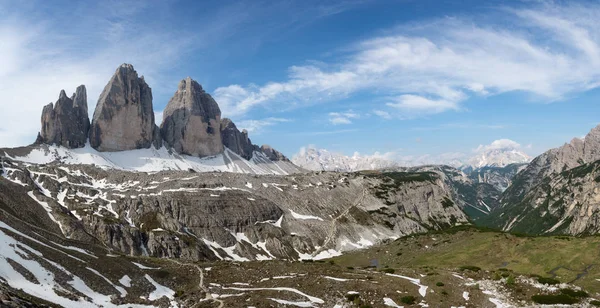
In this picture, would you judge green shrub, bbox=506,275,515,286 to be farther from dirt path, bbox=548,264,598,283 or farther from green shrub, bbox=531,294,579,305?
dirt path, bbox=548,264,598,283

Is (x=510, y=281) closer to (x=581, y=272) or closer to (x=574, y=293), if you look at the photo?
(x=574, y=293)

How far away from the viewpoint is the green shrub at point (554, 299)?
52.4 meters

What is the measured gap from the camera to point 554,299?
52.9m

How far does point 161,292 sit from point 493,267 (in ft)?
309

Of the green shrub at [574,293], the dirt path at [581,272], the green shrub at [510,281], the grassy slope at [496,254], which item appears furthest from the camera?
the grassy slope at [496,254]

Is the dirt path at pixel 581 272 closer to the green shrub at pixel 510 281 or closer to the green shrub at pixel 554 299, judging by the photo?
the green shrub at pixel 510 281

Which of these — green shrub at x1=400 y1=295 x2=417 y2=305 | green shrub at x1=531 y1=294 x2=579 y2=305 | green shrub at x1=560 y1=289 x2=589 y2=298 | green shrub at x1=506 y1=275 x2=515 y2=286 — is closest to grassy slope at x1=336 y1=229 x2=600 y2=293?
green shrub at x1=560 y1=289 x2=589 y2=298

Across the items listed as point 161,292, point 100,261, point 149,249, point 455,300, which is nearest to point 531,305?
point 455,300

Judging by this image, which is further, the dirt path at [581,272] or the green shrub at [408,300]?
the dirt path at [581,272]

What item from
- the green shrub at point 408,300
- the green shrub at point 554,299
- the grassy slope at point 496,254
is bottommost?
the grassy slope at point 496,254

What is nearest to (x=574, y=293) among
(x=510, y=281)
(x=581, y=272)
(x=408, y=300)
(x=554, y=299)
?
(x=554, y=299)

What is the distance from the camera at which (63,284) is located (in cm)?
5244

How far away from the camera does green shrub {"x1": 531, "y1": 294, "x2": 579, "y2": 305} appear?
52441 millimetres

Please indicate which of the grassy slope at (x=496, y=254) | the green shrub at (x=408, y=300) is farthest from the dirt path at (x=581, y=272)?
the green shrub at (x=408, y=300)
